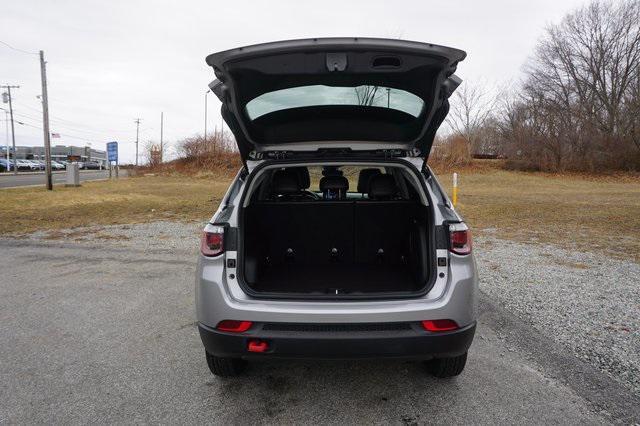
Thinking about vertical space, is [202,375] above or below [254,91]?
below

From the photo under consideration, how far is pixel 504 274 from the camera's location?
512cm

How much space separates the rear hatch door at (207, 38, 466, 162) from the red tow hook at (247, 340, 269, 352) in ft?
4.51

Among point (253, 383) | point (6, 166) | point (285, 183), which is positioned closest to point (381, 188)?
point (285, 183)

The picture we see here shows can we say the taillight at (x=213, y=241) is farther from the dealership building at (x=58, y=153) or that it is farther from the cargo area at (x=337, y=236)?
the dealership building at (x=58, y=153)

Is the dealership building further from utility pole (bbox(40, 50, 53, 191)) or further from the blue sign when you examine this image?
utility pole (bbox(40, 50, 53, 191))

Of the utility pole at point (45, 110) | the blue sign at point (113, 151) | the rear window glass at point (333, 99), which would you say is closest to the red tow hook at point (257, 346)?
the rear window glass at point (333, 99)

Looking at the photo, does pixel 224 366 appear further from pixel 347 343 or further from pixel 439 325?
pixel 439 325

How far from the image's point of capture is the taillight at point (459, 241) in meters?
2.33

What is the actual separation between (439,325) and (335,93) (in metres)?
1.56

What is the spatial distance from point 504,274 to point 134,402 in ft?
14.4

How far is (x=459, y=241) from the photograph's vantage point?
7.68 feet

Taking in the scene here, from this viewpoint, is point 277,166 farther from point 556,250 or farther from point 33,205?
point 33,205

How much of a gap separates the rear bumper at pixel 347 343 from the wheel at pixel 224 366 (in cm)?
41

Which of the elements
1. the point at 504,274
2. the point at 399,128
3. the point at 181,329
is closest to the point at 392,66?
the point at 399,128
